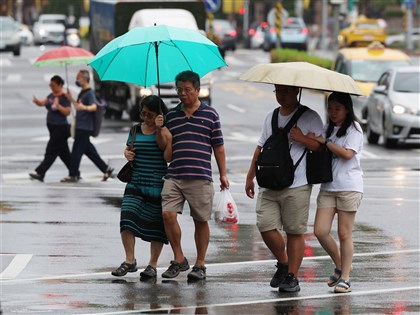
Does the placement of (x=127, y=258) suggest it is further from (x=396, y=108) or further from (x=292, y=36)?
(x=292, y=36)

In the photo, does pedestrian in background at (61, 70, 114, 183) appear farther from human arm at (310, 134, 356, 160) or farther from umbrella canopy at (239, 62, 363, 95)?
human arm at (310, 134, 356, 160)

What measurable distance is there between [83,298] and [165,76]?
2151 mm

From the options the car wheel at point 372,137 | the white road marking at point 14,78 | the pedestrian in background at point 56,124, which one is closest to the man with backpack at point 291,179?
the pedestrian in background at point 56,124

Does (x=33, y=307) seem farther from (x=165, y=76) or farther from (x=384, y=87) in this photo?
(x=384, y=87)

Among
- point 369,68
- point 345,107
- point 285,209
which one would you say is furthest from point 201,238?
point 369,68

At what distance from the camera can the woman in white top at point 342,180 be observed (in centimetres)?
1073

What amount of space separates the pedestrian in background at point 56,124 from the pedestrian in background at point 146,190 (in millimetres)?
8761

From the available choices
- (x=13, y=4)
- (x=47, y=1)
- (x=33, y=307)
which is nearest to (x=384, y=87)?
(x=33, y=307)

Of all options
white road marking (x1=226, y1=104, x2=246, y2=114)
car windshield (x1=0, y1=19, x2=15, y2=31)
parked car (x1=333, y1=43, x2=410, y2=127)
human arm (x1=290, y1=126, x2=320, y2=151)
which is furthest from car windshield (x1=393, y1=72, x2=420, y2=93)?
car windshield (x1=0, y1=19, x2=15, y2=31)

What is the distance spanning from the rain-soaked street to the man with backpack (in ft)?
1.53

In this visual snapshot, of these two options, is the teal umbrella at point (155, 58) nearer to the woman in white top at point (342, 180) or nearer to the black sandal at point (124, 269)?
the woman in white top at point (342, 180)

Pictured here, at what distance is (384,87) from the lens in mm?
26281

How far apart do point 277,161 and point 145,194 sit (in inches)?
54.1

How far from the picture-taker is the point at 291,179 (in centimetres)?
1061
